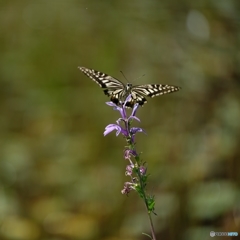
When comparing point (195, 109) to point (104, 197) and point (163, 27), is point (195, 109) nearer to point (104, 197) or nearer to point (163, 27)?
point (104, 197)

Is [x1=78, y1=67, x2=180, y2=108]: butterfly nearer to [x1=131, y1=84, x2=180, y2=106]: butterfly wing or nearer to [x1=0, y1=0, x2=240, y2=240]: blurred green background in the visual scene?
[x1=131, y1=84, x2=180, y2=106]: butterfly wing

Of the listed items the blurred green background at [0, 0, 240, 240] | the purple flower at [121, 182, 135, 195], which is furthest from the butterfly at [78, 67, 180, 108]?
the blurred green background at [0, 0, 240, 240]

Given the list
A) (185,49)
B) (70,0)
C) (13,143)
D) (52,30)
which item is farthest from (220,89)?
(70,0)

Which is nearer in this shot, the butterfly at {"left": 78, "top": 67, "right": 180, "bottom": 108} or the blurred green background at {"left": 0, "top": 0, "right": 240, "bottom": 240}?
the butterfly at {"left": 78, "top": 67, "right": 180, "bottom": 108}

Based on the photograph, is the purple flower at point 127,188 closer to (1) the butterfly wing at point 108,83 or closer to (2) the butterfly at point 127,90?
(2) the butterfly at point 127,90

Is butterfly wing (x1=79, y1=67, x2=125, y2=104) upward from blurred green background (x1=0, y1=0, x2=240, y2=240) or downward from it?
downward

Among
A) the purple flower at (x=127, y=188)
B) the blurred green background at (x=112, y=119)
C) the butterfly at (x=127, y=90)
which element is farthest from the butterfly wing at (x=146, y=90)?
the blurred green background at (x=112, y=119)
